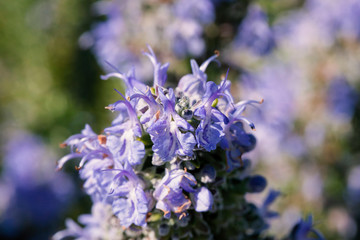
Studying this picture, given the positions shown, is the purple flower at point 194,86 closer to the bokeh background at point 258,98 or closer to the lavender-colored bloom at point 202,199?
the lavender-colored bloom at point 202,199

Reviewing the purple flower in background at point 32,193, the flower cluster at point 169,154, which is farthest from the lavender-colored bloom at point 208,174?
the purple flower in background at point 32,193

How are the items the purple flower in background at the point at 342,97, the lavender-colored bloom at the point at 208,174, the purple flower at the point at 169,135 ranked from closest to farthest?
the purple flower at the point at 169,135
the lavender-colored bloom at the point at 208,174
the purple flower in background at the point at 342,97

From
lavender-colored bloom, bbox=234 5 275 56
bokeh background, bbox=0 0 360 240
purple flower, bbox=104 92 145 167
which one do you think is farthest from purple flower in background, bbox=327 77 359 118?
purple flower, bbox=104 92 145 167

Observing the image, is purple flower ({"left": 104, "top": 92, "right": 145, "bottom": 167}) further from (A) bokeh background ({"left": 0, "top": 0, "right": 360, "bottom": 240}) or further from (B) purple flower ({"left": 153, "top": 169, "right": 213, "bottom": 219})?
(A) bokeh background ({"left": 0, "top": 0, "right": 360, "bottom": 240})

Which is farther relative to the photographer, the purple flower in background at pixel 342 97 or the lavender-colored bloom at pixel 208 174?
the purple flower in background at pixel 342 97

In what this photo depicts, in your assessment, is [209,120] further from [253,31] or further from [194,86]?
[253,31]

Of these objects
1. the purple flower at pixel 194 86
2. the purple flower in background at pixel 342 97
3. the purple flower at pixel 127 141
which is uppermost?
the purple flower in background at pixel 342 97

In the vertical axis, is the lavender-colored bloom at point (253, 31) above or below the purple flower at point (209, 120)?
above
